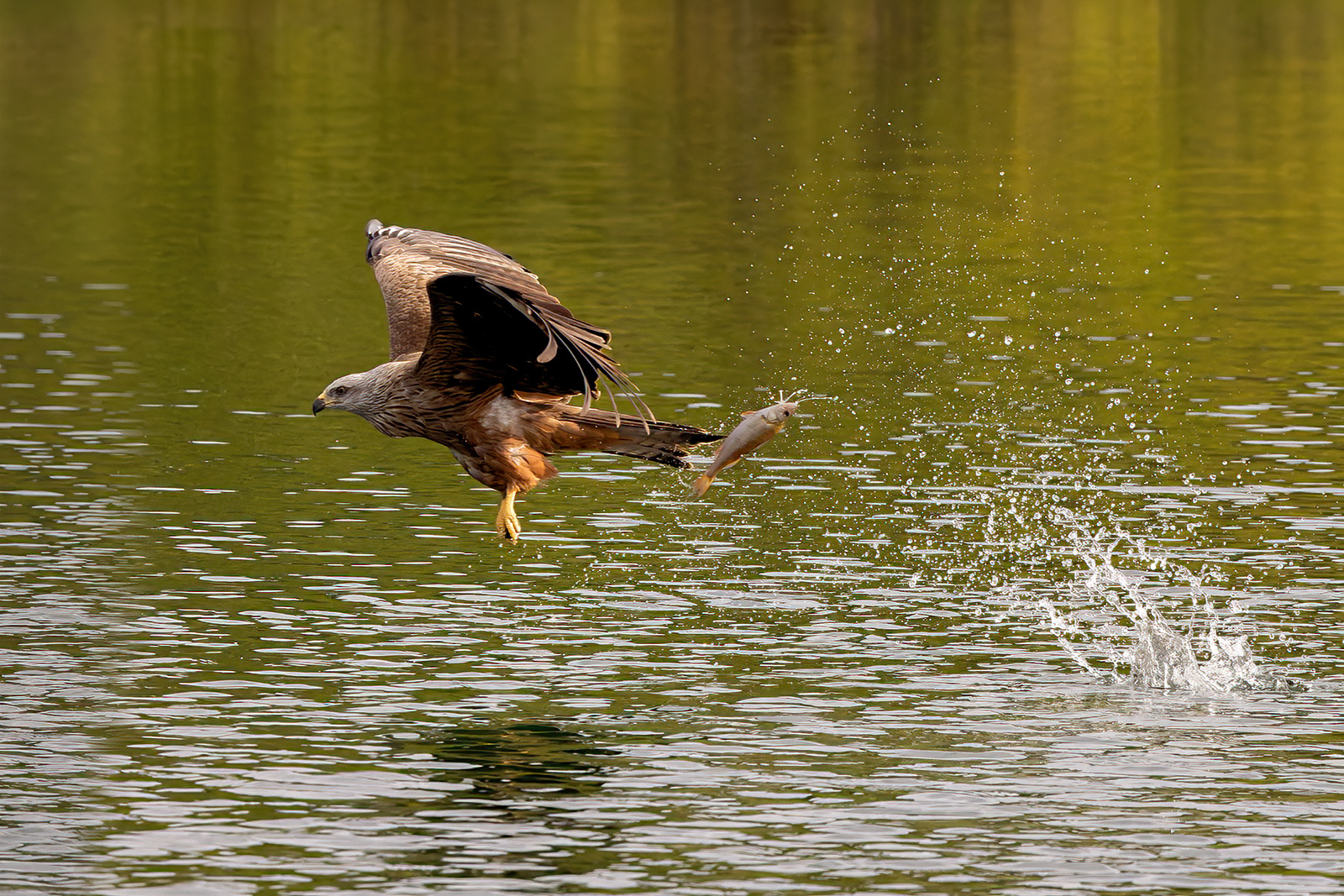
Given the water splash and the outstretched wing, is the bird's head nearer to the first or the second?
the outstretched wing

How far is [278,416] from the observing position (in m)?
27.8

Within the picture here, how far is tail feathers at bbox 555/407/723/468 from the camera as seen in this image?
654 inches

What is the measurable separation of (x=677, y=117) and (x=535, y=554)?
39074 mm

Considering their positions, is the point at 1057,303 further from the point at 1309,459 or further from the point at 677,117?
the point at 677,117

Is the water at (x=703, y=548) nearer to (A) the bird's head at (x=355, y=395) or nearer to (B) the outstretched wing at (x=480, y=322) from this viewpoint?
(A) the bird's head at (x=355, y=395)

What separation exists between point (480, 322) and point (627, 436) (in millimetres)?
1322

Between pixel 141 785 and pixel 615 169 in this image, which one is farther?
pixel 615 169

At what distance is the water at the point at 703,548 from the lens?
1415 cm

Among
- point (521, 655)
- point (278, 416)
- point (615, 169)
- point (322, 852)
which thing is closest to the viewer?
point (322, 852)

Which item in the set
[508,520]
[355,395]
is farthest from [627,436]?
[355,395]

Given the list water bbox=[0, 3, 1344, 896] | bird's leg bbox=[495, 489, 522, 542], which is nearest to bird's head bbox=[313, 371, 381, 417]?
bird's leg bbox=[495, 489, 522, 542]

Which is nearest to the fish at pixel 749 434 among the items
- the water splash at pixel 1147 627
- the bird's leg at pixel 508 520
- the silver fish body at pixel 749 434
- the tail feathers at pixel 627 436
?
the silver fish body at pixel 749 434

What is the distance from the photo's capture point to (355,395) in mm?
17266

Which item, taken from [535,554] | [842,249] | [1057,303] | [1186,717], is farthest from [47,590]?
[842,249]
